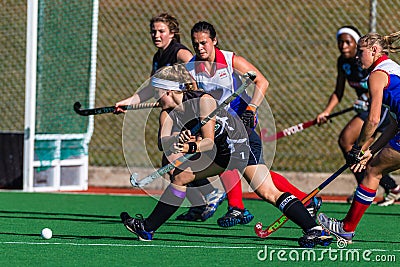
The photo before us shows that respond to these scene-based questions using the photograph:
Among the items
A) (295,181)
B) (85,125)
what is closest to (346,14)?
(295,181)

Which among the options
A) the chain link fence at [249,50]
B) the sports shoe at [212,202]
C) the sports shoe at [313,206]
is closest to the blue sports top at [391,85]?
the sports shoe at [313,206]

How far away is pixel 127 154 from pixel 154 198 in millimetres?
1729

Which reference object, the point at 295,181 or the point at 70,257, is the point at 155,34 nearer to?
the point at 70,257

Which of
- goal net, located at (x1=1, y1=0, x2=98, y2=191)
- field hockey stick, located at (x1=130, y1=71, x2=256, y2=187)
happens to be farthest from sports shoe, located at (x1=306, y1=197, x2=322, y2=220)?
goal net, located at (x1=1, y1=0, x2=98, y2=191)

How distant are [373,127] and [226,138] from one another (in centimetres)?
91

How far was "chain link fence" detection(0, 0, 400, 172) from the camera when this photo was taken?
11.6 metres

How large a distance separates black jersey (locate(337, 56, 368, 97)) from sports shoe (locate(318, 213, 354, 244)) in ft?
9.18

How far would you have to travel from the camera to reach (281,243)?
5.52 metres

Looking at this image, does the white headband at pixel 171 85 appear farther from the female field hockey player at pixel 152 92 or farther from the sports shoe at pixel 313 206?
the sports shoe at pixel 313 206

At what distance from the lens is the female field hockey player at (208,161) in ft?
17.0

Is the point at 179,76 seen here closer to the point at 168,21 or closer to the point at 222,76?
the point at 222,76

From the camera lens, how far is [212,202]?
694 centimetres

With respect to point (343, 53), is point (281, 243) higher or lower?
lower

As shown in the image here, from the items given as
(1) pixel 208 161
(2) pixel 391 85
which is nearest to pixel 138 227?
(1) pixel 208 161
